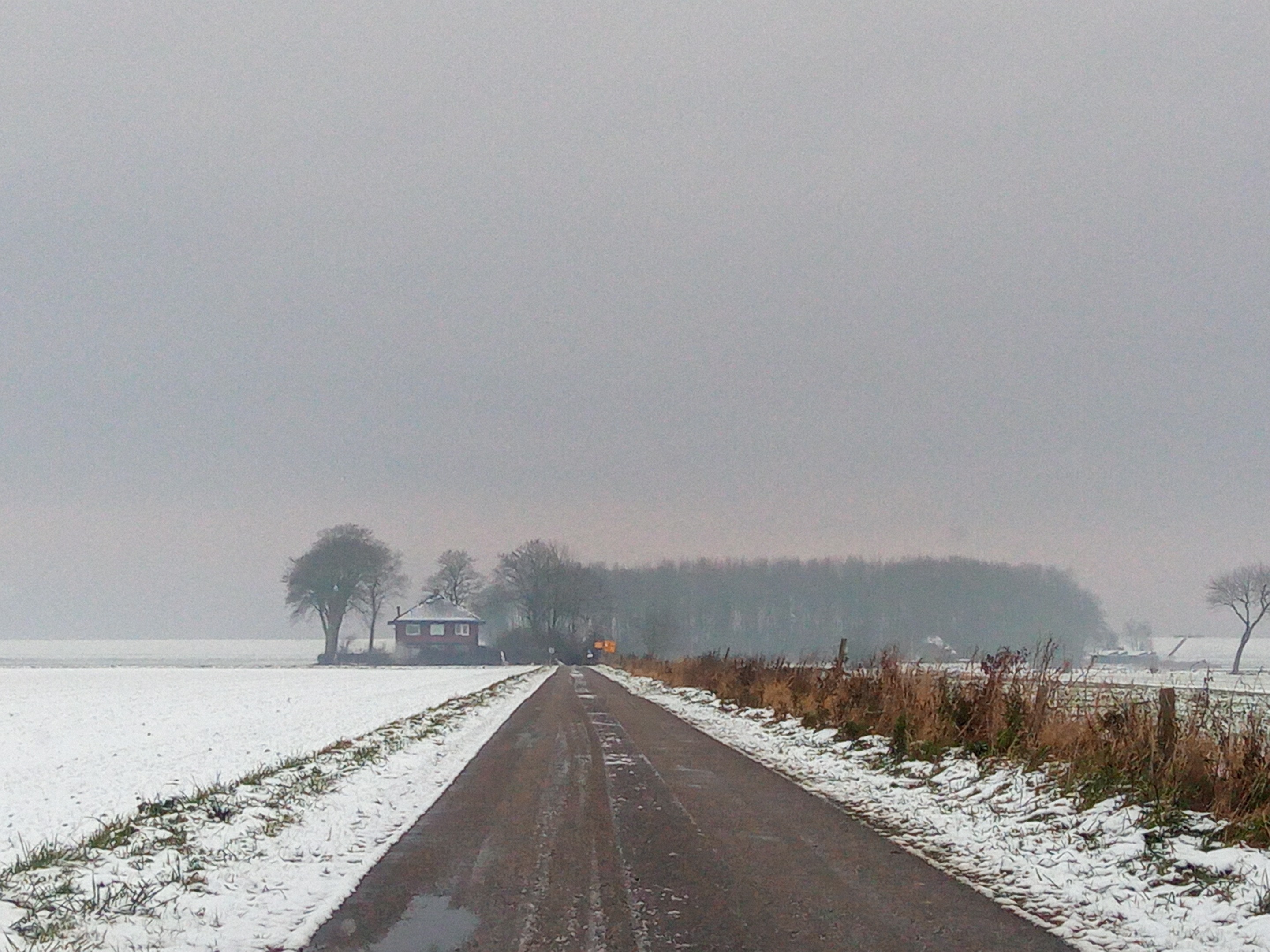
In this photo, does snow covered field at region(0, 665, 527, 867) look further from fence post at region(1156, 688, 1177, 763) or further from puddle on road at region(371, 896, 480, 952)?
fence post at region(1156, 688, 1177, 763)

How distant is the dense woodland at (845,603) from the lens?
5945 inches

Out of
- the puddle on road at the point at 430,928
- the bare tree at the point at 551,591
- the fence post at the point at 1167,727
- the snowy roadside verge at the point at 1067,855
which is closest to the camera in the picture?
the puddle on road at the point at 430,928

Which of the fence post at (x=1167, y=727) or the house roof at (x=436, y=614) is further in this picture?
the house roof at (x=436, y=614)

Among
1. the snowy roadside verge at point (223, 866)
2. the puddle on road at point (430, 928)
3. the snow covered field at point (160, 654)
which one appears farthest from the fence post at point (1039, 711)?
the snow covered field at point (160, 654)

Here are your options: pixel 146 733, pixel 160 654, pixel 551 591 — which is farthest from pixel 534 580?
pixel 146 733

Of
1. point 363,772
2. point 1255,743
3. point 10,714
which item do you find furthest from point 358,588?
point 1255,743

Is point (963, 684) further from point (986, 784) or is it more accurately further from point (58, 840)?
point (58, 840)

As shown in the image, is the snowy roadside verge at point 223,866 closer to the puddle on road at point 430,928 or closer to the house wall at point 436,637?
the puddle on road at point 430,928

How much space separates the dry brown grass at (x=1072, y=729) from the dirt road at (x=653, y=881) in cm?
254

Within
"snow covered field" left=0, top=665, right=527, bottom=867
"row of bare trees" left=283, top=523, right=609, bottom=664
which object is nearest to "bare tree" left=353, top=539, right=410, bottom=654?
"row of bare trees" left=283, top=523, right=609, bottom=664

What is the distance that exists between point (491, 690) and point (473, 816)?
27.9 m

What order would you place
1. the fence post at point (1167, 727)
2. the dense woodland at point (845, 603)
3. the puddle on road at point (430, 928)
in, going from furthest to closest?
the dense woodland at point (845, 603), the fence post at point (1167, 727), the puddle on road at point (430, 928)

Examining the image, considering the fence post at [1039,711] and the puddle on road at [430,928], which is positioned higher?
the fence post at [1039,711]

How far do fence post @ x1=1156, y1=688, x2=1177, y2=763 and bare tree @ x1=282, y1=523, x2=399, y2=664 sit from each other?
106m
